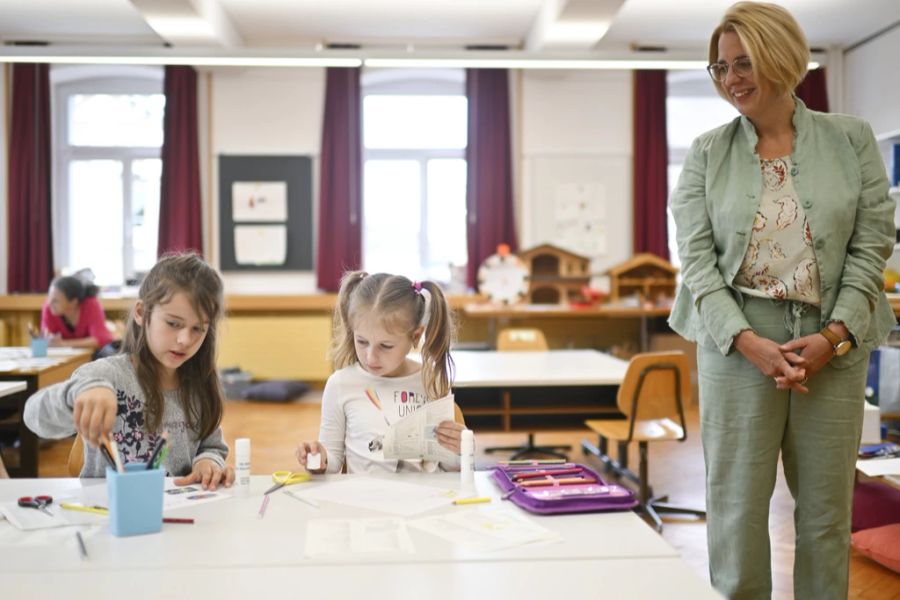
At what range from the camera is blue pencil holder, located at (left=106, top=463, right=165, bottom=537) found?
137cm

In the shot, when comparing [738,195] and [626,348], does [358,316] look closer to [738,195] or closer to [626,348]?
[738,195]

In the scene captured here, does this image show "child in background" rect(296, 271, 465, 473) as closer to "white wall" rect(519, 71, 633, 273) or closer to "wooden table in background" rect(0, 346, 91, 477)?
"wooden table in background" rect(0, 346, 91, 477)

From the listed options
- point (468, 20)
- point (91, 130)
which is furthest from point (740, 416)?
point (91, 130)

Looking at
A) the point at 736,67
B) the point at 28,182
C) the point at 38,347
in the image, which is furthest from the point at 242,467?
the point at 28,182

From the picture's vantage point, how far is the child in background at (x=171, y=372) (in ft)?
6.45

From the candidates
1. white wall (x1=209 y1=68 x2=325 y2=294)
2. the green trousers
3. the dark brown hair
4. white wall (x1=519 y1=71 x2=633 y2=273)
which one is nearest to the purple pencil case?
the green trousers

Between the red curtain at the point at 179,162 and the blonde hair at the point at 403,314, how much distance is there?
610 centimetres

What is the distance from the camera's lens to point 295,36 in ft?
25.9

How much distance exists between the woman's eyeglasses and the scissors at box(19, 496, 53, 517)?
5.48ft

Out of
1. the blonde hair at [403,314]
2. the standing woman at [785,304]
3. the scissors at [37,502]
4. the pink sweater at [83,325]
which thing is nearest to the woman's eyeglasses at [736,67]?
the standing woman at [785,304]

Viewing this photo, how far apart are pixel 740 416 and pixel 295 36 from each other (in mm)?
6969

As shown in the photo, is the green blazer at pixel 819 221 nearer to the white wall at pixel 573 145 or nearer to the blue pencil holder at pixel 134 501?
the blue pencil holder at pixel 134 501

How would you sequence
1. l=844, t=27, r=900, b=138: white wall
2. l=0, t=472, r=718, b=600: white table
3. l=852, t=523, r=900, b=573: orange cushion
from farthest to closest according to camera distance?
1. l=844, t=27, r=900, b=138: white wall
2. l=852, t=523, r=900, b=573: orange cushion
3. l=0, t=472, r=718, b=600: white table

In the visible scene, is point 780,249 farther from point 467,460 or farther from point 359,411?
point 359,411
